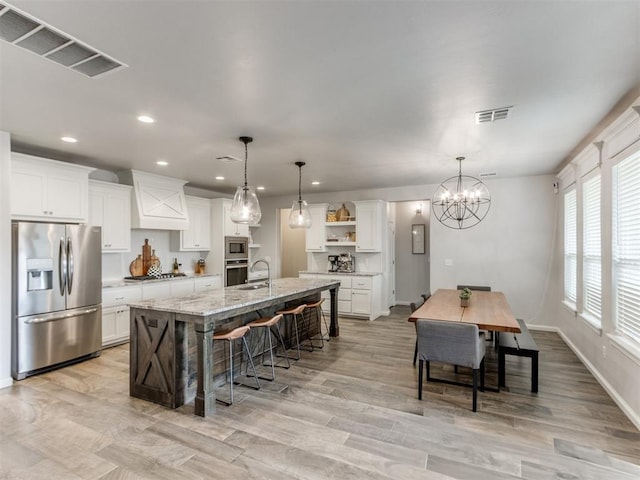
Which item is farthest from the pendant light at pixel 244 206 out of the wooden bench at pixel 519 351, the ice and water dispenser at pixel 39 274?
the wooden bench at pixel 519 351

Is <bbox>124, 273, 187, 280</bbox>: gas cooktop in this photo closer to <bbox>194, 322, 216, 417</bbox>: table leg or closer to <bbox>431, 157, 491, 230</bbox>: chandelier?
<bbox>194, 322, 216, 417</bbox>: table leg

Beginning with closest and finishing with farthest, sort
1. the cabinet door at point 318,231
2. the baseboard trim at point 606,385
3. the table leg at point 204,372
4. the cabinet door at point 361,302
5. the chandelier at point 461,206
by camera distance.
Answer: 1. the baseboard trim at point 606,385
2. the table leg at point 204,372
3. the chandelier at point 461,206
4. the cabinet door at point 361,302
5. the cabinet door at point 318,231

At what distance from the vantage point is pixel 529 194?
237 inches

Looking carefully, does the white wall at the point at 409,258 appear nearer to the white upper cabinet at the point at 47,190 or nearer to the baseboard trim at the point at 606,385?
the baseboard trim at the point at 606,385

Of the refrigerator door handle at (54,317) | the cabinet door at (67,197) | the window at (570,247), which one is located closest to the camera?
the refrigerator door handle at (54,317)

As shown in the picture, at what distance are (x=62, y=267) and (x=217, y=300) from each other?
215cm

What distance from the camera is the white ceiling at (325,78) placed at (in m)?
1.75

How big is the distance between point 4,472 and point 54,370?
2.09 m

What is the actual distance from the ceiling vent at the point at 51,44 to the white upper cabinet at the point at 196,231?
13.7 feet

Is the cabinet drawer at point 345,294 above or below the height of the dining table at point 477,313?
below

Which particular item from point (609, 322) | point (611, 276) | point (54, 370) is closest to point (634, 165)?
point (611, 276)

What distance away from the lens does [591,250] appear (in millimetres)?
4133

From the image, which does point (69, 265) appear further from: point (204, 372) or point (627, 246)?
point (627, 246)

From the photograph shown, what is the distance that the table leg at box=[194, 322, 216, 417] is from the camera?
293cm
